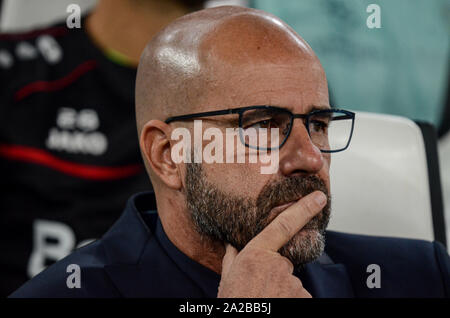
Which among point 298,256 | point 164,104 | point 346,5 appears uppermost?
point 346,5

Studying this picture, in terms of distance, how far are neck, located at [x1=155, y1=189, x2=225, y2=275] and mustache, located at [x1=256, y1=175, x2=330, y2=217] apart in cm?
9

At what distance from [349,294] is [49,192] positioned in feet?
1.81

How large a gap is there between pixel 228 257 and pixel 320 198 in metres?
0.11

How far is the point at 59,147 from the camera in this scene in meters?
0.82

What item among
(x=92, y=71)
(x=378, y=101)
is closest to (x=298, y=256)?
(x=92, y=71)

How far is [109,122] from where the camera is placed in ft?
2.72

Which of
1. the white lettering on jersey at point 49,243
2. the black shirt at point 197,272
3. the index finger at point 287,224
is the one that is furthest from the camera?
the white lettering on jersey at point 49,243

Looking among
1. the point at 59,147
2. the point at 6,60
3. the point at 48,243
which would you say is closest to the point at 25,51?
the point at 6,60

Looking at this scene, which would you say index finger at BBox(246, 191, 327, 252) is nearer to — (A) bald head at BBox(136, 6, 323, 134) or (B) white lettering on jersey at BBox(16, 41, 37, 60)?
(A) bald head at BBox(136, 6, 323, 134)

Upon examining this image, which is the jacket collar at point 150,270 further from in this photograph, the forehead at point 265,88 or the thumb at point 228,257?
the forehead at point 265,88

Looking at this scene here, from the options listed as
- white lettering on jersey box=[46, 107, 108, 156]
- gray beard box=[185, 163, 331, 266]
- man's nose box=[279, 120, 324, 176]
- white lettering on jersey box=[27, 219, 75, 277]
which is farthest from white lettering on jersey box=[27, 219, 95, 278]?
man's nose box=[279, 120, 324, 176]

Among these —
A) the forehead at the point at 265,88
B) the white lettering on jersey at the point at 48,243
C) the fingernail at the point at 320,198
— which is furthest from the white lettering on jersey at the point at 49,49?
the fingernail at the point at 320,198

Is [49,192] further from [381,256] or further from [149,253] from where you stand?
[381,256]

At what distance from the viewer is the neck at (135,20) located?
62 centimetres
